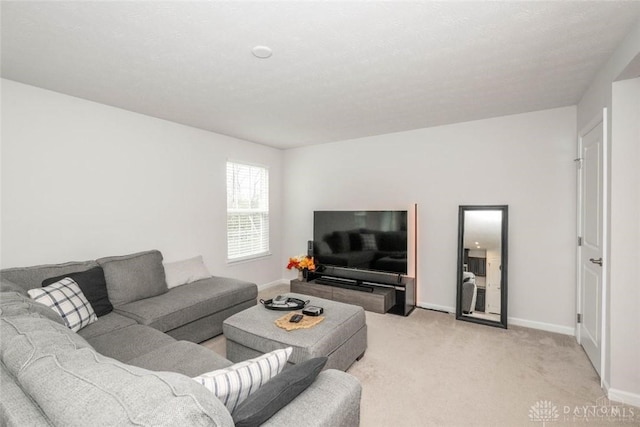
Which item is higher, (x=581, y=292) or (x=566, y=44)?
(x=566, y=44)

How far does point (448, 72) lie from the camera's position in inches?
95.3

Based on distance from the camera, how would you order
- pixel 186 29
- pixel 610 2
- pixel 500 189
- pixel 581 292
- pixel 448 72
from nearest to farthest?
pixel 610 2 < pixel 186 29 < pixel 448 72 < pixel 581 292 < pixel 500 189

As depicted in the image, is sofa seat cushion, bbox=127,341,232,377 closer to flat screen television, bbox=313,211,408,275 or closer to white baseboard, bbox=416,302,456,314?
flat screen television, bbox=313,211,408,275

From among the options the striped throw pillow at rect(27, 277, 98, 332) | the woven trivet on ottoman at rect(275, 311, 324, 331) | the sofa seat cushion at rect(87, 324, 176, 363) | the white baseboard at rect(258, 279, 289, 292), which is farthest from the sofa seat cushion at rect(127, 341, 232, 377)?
the white baseboard at rect(258, 279, 289, 292)

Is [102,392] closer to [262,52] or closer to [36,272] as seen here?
[262,52]

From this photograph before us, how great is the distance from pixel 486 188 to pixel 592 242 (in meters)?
1.25

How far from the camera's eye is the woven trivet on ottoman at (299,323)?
7.59 ft

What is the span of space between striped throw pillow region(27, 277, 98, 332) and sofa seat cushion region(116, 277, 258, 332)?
0.34 meters

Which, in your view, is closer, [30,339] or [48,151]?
[30,339]

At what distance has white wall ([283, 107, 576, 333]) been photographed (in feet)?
10.9

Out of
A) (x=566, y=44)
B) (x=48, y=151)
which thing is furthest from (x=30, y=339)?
(x=566, y=44)

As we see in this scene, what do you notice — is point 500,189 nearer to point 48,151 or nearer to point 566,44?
point 566,44

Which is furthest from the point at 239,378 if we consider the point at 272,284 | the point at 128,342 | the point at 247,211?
the point at 272,284

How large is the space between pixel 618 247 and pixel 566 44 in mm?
1467
